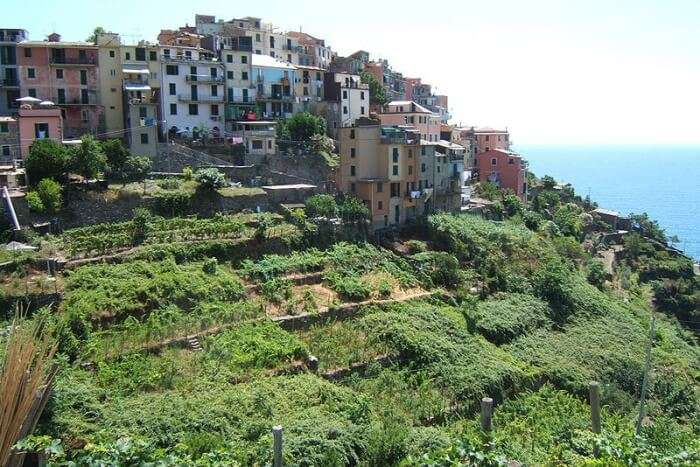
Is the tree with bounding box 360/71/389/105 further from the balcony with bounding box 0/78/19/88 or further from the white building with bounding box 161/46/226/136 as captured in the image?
the balcony with bounding box 0/78/19/88

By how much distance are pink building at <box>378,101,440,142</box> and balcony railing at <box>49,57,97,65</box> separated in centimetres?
2155

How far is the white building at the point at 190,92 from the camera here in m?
43.1

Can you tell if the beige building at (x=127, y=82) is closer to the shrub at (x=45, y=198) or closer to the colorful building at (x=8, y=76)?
the colorful building at (x=8, y=76)

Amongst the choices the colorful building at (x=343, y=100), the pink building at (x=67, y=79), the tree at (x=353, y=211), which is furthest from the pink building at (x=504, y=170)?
the pink building at (x=67, y=79)

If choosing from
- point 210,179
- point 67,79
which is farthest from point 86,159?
point 67,79

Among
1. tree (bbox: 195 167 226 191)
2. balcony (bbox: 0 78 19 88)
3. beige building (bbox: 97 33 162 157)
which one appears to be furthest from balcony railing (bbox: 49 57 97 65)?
tree (bbox: 195 167 226 191)

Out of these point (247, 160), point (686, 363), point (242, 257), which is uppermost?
point (247, 160)

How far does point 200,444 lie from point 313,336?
9919 millimetres

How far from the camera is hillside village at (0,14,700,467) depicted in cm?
1873

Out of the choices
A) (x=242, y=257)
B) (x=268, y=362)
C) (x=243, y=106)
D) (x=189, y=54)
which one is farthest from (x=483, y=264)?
(x=189, y=54)

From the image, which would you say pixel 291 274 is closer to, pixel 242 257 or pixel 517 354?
pixel 242 257

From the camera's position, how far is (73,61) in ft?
137

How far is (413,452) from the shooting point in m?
19.3

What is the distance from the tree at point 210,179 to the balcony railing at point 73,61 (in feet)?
43.7
